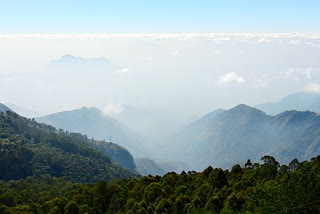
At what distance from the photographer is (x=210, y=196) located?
202 feet

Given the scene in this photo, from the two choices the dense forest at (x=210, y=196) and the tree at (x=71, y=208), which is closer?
the dense forest at (x=210, y=196)

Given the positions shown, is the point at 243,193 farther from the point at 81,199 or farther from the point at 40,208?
the point at 40,208

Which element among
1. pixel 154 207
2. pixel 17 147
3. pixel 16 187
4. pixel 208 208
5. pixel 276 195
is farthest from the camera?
pixel 17 147

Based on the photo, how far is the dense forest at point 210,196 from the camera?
41125 mm

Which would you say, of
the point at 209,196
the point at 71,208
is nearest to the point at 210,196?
the point at 209,196

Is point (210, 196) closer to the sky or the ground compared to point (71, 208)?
closer to the sky

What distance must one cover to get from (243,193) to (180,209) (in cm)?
1004

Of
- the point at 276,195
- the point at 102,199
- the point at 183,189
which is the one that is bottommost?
the point at 102,199

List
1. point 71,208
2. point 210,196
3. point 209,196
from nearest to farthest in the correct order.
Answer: point 210,196 < point 209,196 < point 71,208

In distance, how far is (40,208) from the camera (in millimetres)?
76562

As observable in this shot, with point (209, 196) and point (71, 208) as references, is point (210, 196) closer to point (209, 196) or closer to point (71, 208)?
point (209, 196)

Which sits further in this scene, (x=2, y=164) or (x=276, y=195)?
(x=2, y=164)

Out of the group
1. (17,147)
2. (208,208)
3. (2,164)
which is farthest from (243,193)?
(17,147)

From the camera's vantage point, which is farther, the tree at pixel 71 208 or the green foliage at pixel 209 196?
the tree at pixel 71 208
